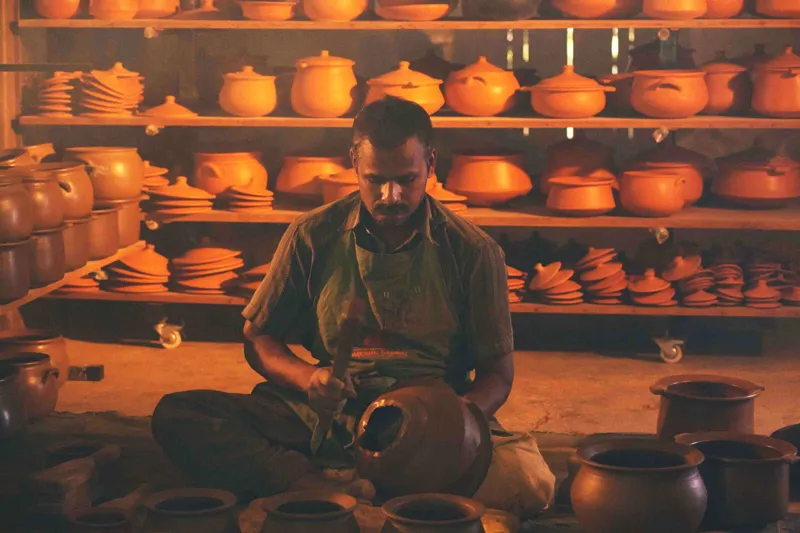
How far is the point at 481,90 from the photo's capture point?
5988 millimetres

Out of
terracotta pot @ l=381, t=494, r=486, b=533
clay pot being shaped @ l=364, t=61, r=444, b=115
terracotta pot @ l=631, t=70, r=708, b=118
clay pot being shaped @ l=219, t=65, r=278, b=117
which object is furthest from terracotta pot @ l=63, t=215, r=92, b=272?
terracotta pot @ l=381, t=494, r=486, b=533

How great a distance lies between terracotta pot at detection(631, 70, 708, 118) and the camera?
5.88 m

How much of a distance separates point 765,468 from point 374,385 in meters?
1.07

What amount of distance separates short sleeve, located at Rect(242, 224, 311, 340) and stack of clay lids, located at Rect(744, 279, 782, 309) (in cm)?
294

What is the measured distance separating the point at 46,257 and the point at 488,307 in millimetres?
2395

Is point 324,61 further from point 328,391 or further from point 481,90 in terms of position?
point 328,391

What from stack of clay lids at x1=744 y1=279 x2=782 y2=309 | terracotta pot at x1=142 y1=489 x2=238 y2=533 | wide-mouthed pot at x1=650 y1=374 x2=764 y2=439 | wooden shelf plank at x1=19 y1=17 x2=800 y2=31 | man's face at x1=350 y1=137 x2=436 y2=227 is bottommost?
stack of clay lids at x1=744 y1=279 x2=782 y2=309

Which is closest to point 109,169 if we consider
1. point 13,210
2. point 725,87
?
point 13,210

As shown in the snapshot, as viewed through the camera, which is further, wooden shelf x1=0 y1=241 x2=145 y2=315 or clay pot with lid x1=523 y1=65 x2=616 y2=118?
clay pot with lid x1=523 y1=65 x2=616 y2=118

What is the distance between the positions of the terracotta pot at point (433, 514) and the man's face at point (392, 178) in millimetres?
865

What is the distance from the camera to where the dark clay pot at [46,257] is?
17.0ft

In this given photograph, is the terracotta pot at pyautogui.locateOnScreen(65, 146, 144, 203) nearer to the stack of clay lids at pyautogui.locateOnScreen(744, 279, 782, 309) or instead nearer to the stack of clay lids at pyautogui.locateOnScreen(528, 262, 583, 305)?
the stack of clay lids at pyautogui.locateOnScreen(528, 262, 583, 305)

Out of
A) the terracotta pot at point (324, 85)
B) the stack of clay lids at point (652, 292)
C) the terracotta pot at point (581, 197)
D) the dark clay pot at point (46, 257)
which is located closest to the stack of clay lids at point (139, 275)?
the dark clay pot at point (46, 257)

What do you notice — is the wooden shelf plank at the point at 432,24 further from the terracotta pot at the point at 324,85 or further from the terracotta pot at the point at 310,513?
the terracotta pot at the point at 310,513
